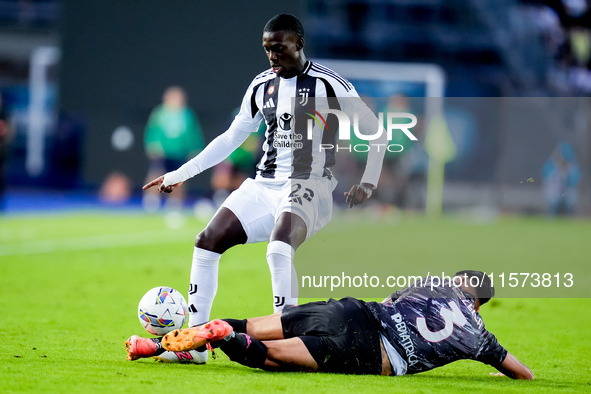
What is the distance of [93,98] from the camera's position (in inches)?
752

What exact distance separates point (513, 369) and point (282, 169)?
5.89 ft

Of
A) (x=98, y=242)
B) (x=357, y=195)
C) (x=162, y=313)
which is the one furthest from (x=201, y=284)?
(x=98, y=242)

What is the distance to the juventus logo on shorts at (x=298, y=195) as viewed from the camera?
205 inches

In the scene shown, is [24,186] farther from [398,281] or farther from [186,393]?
[186,393]

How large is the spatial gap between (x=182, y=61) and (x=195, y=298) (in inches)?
561

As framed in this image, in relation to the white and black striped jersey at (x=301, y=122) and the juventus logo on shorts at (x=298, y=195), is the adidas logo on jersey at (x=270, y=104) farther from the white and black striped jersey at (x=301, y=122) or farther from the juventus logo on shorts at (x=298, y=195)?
the juventus logo on shorts at (x=298, y=195)

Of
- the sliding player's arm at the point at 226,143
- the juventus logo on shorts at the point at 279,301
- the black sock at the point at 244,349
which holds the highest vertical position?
the sliding player's arm at the point at 226,143

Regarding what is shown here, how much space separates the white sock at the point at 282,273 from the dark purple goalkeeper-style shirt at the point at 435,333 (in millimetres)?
566

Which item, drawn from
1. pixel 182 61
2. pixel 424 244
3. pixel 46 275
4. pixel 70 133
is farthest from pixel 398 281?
pixel 70 133

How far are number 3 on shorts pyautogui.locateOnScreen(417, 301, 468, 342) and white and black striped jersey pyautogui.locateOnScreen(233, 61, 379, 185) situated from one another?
4.03ft

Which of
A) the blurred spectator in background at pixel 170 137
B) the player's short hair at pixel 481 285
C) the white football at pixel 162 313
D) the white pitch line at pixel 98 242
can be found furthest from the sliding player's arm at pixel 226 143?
the blurred spectator in background at pixel 170 137

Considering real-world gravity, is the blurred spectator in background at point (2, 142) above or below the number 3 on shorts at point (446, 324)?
above

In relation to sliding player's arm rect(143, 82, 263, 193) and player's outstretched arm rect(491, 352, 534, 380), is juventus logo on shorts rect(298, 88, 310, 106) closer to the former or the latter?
sliding player's arm rect(143, 82, 263, 193)

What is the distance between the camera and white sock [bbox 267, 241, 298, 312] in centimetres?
497
